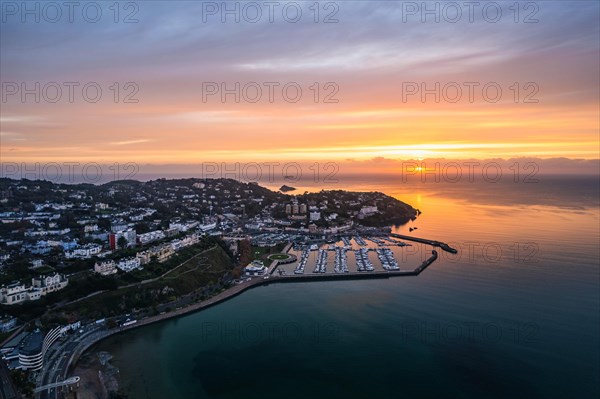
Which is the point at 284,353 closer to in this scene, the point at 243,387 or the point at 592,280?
the point at 243,387

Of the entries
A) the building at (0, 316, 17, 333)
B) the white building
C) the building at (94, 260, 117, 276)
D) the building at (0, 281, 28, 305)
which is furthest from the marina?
the building at (0, 316, 17, 333)

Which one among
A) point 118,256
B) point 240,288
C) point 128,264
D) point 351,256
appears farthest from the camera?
point 351,256

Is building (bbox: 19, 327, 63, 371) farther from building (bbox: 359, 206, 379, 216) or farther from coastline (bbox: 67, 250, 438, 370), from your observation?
building (bbox: 359, 206, 379, 216)

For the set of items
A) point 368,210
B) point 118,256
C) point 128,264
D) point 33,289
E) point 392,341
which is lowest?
point 392,341

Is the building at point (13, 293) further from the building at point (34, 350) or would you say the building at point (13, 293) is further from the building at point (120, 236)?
the building at point (120, 236)

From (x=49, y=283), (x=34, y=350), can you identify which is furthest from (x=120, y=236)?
(x=34, y=350)

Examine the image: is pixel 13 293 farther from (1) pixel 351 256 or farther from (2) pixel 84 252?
(1) pixel 351 256
